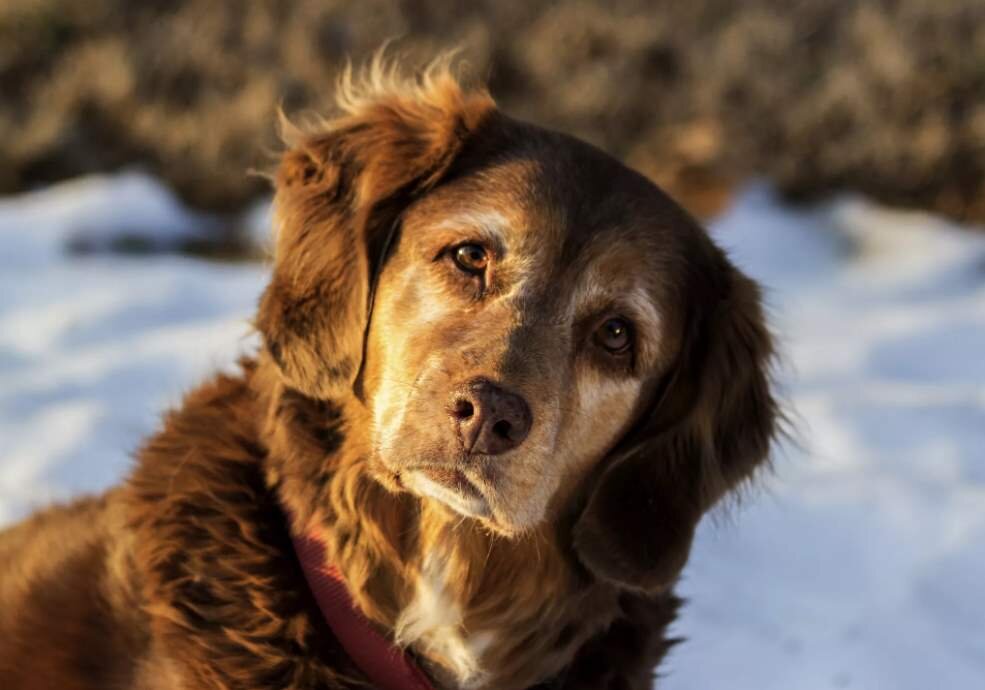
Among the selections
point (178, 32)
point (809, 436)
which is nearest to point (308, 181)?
point (809, 436)

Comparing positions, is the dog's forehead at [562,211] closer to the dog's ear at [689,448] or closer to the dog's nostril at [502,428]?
the dog's ear at [689,448]

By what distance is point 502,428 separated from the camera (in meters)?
2.24

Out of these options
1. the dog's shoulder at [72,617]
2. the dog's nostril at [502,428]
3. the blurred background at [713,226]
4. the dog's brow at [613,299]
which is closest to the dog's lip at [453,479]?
the dog's nostril at [502,428]

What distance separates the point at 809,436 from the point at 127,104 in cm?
594

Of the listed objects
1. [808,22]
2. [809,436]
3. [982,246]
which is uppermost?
[808,22]

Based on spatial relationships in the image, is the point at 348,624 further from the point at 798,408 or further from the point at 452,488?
the point at 798,408

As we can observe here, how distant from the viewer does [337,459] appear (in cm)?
255

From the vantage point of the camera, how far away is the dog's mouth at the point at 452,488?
228 centimetres

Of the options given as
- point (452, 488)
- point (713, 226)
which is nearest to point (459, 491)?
point (452, 488)

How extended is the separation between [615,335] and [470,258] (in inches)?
14.6

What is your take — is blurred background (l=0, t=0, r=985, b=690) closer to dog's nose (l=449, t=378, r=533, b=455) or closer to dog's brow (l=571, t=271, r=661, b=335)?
dog's brow (l=571, t=271, r=661, b=335)

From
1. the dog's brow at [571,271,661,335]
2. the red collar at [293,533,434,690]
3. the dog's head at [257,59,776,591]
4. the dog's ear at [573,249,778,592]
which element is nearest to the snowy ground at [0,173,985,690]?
the dog's ear at [573,249,778,592]

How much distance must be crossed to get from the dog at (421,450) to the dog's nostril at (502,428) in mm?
64

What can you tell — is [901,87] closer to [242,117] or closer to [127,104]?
[242,117]
